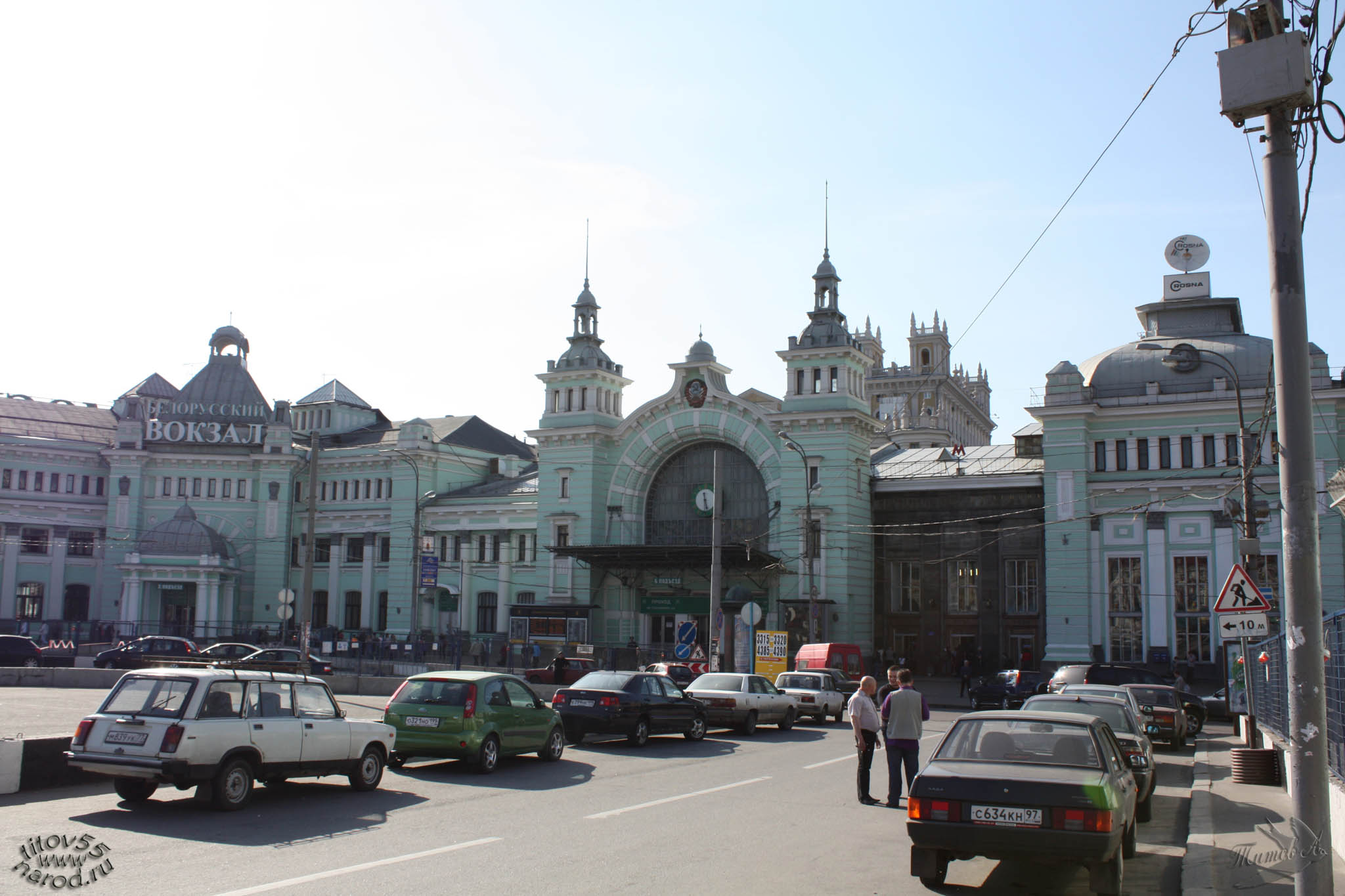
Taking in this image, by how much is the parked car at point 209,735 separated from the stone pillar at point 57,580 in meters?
54.4

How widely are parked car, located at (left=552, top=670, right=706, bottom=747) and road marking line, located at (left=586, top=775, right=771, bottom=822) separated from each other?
4622 millimetres

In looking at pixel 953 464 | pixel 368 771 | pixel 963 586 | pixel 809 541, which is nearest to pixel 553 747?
pixel 368 771

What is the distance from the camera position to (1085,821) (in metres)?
8.99

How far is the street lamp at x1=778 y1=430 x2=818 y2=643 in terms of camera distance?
41.1 meters

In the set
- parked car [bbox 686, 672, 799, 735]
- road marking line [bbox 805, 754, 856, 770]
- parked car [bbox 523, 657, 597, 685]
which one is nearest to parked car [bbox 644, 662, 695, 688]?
parked car [bbox 523, 657, 597, 685]

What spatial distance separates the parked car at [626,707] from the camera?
834 inches

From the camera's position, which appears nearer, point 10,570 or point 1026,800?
point 1026,800

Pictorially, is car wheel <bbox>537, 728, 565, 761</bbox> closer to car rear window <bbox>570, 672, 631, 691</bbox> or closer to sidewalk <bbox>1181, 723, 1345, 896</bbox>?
car rear window <bbox>570, 672, 631, 691</bbox>

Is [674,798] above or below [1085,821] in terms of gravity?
below

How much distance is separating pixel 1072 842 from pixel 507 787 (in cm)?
839

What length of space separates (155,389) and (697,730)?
187ft

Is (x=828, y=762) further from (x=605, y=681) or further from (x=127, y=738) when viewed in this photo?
(x=127, y=738)

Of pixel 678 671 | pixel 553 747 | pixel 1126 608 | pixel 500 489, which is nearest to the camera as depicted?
pixel 553 747

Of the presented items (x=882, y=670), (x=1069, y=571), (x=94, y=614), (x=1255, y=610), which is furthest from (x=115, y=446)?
(x=1255, y=610)
